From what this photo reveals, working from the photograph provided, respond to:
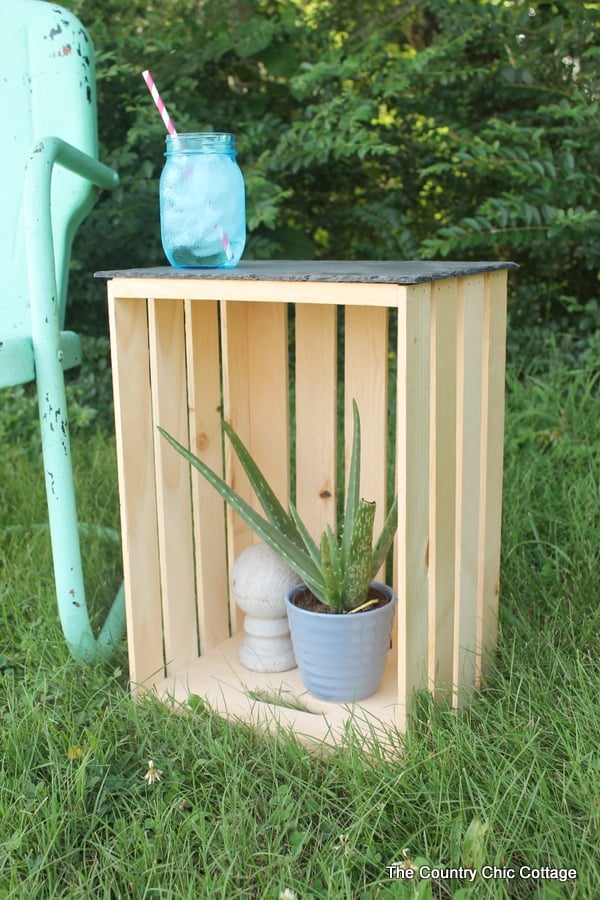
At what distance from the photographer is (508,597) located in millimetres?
1582

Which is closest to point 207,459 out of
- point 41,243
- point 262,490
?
point 262,490

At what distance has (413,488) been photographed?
1.14 m

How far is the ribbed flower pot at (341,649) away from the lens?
1.29 m

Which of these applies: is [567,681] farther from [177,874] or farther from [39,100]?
[39,100]

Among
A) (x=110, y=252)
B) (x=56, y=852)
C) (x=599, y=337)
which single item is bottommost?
(x=56, y=852)

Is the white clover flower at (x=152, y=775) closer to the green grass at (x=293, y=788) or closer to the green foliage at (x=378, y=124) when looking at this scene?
the green grass at (x=293, y=788)

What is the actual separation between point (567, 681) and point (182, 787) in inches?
21.0

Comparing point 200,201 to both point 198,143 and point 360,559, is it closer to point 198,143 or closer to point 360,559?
point 198,143

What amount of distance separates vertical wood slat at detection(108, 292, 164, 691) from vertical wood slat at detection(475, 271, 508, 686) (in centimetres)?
48

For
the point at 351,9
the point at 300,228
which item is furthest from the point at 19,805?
the point at 351,9

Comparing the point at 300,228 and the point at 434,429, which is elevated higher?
the point at 300,228

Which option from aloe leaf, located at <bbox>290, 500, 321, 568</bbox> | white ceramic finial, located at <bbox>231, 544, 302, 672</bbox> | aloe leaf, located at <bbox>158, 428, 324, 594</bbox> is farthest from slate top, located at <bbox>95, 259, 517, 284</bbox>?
white ceramic finial, located at <bbox>231, 544, 302, 672</bbox>

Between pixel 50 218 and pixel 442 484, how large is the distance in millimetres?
A: 650

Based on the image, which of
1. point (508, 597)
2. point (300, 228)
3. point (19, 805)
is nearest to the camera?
point (19, 805)
